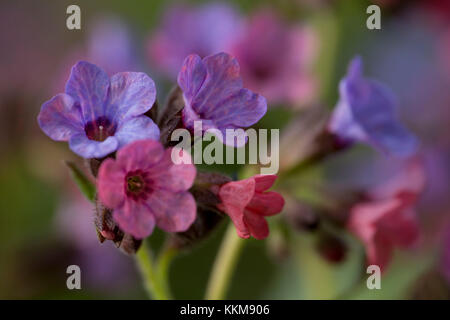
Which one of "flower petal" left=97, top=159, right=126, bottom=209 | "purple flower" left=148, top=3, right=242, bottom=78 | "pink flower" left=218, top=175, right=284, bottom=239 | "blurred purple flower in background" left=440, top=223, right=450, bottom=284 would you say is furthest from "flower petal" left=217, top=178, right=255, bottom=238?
"purple flower" left=148, top=3, right=242, bottom=78

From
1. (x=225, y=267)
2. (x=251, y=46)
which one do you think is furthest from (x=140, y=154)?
(x=251, y=46)

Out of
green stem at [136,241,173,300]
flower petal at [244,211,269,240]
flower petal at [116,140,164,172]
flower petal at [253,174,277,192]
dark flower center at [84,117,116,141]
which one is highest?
dark flower center at [84,117,116,141]

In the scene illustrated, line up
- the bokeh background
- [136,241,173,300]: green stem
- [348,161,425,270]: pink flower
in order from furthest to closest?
the bokeh background, [348,161,425,270]: pink flower, [136,241,173,300]: green stem

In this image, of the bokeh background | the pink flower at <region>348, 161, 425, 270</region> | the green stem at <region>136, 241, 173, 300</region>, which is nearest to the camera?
the green stem at <region>136, 241, 173, 300</region>

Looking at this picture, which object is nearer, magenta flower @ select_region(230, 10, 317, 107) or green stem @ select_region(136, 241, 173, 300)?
green stem @ select_region(136, 241, 173, 300)

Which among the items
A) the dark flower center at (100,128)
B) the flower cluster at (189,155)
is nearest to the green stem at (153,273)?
the flower cluster at (189,155)

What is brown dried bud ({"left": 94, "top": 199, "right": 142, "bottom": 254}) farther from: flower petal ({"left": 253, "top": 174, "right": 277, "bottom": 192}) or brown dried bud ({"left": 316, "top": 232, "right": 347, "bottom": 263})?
brown dried bud ({"left": 316, "top": 232, "right": 347, "bottom": 263})

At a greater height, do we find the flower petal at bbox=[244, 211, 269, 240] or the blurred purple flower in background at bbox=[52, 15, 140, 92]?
the blurred purple flower in background at bbox=[52, 15, 140, 92]
